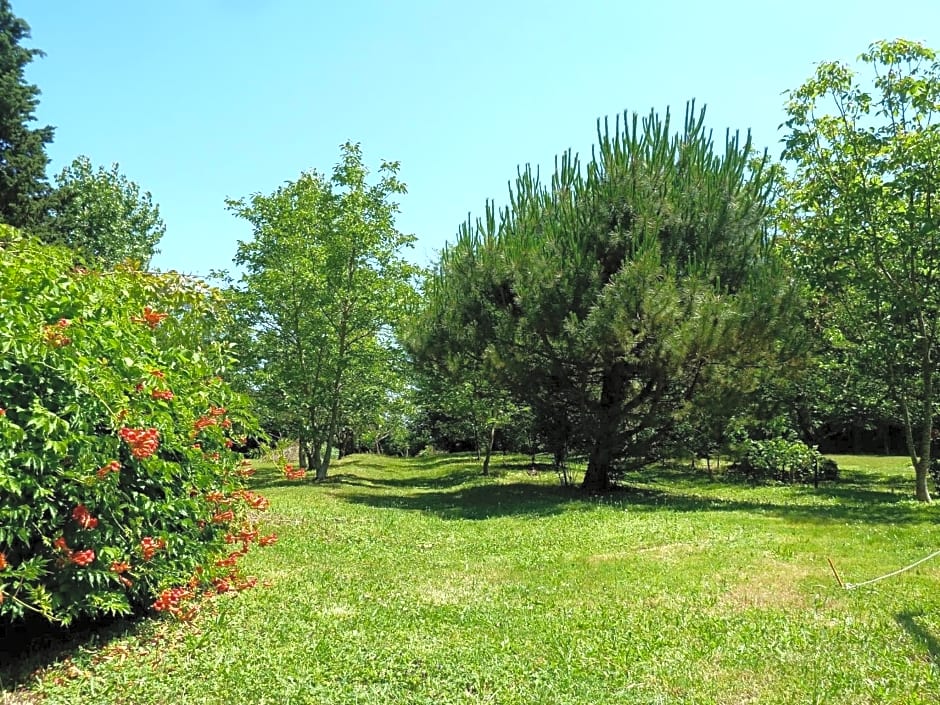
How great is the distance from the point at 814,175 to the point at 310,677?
549 inches

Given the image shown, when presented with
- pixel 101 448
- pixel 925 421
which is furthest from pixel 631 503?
pixel 101 448

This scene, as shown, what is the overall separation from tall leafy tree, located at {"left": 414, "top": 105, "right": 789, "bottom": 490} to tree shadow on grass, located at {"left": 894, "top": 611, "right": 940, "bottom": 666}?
7377 millimetres

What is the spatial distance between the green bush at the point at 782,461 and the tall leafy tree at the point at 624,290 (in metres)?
5.07

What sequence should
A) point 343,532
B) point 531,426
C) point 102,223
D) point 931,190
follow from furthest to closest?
point 102,223, point 531,426, point 931,190, point 343,532

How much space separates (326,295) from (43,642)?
51.5ft

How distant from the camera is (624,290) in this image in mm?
12984

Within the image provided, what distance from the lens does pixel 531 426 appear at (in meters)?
17.3

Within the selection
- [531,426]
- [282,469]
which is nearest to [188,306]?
[282,469]

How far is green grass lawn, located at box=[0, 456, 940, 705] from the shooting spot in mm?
4309

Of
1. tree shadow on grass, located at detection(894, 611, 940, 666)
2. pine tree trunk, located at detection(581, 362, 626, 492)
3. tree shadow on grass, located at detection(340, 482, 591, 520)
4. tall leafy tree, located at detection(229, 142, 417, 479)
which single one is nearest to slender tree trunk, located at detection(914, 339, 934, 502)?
pine tree trunk, located at detection(581, 362, 626, 492)

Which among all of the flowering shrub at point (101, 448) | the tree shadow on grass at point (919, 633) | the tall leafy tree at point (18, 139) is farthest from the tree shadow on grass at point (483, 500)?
the tall leafy tree at point (18, 139)

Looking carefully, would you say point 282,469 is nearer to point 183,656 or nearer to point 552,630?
point 183,656

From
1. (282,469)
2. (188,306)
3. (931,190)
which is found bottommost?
(282,469)

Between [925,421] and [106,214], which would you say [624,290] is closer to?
[925,421]
